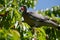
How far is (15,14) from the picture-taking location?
1.88 meters

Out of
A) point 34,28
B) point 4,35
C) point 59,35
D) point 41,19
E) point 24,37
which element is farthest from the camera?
point 59,35

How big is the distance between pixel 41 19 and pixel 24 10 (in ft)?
1.16

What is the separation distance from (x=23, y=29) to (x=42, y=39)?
10.4 inches

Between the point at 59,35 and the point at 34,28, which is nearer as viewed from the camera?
the point at 34,28

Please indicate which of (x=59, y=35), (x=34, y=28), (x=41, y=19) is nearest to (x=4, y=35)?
(x=41, y=19)

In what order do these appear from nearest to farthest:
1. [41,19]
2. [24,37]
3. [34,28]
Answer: [24,37] < [41,19] < [34,28]

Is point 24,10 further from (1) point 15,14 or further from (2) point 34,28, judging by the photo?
(1) point 15,14

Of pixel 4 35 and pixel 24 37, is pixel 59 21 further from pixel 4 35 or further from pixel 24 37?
pixel 4 35

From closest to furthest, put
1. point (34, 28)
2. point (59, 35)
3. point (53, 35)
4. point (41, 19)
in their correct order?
point (41, 19)
point (34, 28)
point (59, 35)
point (53, 35)

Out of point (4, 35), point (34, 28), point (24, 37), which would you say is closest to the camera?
point (4, 35)

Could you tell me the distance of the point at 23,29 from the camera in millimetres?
1886

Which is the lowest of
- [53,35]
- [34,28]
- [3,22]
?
[53,35]

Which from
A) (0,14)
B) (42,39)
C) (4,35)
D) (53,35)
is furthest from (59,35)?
(4,35)

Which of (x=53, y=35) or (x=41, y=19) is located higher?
(x=41, y=19)
